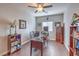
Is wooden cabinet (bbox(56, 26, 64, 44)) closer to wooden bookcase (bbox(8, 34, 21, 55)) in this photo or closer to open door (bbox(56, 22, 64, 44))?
open door (bbox(56, 22, 64, 44))

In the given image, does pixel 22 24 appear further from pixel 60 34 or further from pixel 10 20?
pixel 60 34

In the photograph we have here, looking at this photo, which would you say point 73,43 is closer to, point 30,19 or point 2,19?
point 30,19

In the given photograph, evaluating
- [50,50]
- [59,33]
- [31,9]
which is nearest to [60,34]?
[59,33]

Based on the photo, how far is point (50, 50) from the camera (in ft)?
5.41

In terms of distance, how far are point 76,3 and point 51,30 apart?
53 cm

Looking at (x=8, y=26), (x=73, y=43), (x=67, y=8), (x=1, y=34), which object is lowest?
(x=73, y=43)

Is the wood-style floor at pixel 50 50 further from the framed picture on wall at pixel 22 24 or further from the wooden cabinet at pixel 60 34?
the framed picture on wall at pixel 22 24

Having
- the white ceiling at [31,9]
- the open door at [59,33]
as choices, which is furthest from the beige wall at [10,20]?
the open door at [59,33]

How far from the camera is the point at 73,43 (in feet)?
5.25

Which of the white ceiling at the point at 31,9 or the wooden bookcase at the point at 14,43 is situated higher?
the white ceiling at the point at 31,9

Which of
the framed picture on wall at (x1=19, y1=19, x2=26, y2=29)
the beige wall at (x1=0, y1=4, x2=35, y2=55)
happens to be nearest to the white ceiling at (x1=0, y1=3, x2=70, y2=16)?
the beige wall at (x1=0, y1=4, x2=35, y2=55)

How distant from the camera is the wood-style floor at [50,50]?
158 cm

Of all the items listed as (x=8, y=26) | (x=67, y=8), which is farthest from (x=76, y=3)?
(x=8, y=26)

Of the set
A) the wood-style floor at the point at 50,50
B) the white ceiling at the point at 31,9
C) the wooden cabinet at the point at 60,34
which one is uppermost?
the white ceiling at the point at 31,9
